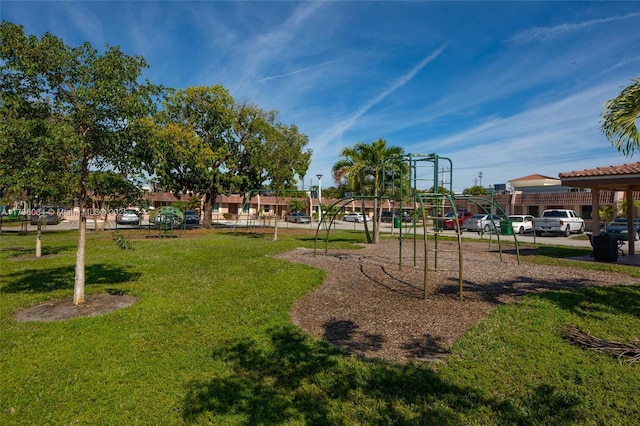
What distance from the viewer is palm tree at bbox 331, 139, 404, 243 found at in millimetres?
18828

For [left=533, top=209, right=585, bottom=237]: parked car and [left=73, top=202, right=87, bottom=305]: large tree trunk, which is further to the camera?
[left=533, top=209, right=585, bottom=237]: parked car

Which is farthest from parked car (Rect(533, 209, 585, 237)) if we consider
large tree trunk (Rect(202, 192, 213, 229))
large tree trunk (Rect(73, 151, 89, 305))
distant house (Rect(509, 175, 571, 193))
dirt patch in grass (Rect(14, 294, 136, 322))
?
distant house (Rect(509, 175, 571, 193))

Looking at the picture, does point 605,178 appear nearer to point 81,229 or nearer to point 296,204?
point 81,229

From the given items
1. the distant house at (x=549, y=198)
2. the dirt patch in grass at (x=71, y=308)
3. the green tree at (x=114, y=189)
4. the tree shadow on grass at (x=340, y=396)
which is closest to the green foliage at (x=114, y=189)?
the green tree at (x=114, y=189)

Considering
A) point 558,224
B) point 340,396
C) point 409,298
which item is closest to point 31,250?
point 409,298

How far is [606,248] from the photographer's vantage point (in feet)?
43.8

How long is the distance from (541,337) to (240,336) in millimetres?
4775

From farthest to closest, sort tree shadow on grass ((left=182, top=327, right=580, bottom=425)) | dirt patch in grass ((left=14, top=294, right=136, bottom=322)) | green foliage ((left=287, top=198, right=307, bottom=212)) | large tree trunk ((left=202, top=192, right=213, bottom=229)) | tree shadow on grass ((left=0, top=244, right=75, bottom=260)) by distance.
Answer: green foliage ((left=287, top=198, right=307, bottom=212)) → large tree trunk ((left=202, top=192, right=213, bottom=229)) → tree shadow on grass ((left=0, top=244, right=75, bottom=260)) → dirt patch in grass ((left=14, top=294, right=136, bottom=322)) → tree shadow on grass ((left=182, top=327, right=580, bottom=425))

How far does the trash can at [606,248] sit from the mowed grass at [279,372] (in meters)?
6.67

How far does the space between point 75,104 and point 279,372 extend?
6326 millimetres

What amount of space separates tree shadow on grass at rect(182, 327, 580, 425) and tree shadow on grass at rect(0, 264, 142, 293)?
21.0ft

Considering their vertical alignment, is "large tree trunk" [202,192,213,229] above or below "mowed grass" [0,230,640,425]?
above

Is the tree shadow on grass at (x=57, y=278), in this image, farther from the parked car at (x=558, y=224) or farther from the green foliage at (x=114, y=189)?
the parked car at (x=558, y=224)

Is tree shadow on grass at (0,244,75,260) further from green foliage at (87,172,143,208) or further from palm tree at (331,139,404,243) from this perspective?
palm tree at (331,139,404,243)
